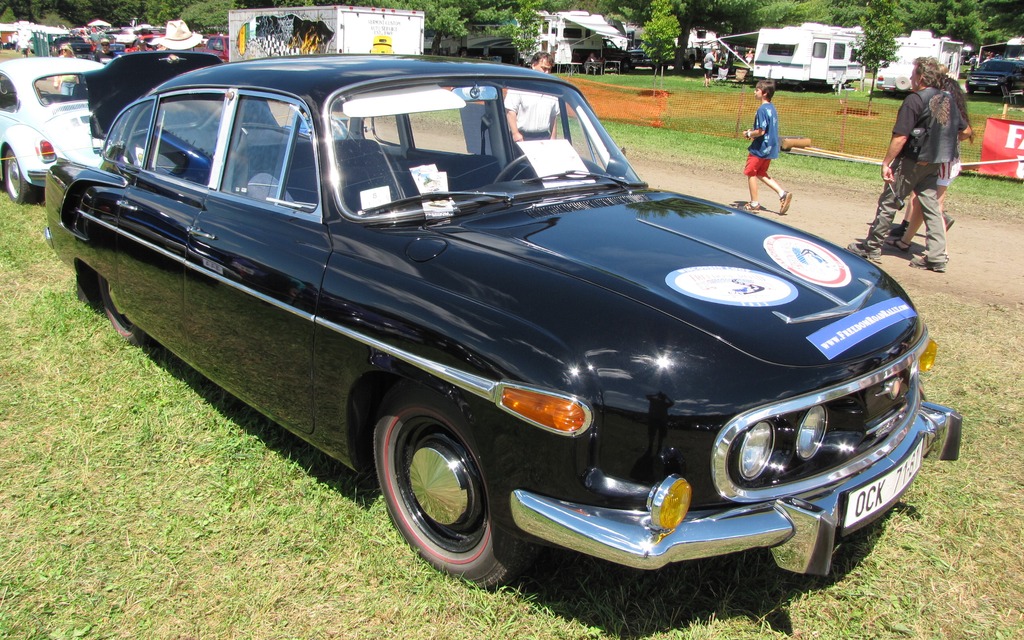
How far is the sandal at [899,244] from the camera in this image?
8.15 metres

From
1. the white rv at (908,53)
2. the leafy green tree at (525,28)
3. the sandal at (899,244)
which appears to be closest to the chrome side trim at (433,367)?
the sandal at (899,244)

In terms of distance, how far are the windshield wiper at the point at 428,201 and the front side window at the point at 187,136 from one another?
114cm

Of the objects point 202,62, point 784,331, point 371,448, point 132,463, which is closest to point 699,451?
point 784,331

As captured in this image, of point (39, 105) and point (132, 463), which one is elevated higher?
point (39, 105)

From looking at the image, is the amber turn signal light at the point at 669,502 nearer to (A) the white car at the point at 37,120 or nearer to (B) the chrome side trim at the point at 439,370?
(B) the chrome side trim at the point at 439,370

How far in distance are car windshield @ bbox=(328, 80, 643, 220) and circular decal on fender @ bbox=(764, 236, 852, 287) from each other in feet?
2.93

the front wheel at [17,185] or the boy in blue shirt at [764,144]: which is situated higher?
the boy in blue shirt at [764,144]

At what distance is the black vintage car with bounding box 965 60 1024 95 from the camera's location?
34.7 m

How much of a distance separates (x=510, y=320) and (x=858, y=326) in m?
1.18

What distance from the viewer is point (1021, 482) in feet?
12.0

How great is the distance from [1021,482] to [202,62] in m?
8.37

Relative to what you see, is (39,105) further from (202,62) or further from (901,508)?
(901,508)

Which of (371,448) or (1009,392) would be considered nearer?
Result: (371,448)

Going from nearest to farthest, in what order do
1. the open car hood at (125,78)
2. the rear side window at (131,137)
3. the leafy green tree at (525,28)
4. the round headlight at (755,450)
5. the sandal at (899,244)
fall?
the round headlight at (755,450) < the rear side window at (131,137) < the open car hood at (125,78) < the sandal at (899,244) < the leafy green tree at (525,28)
